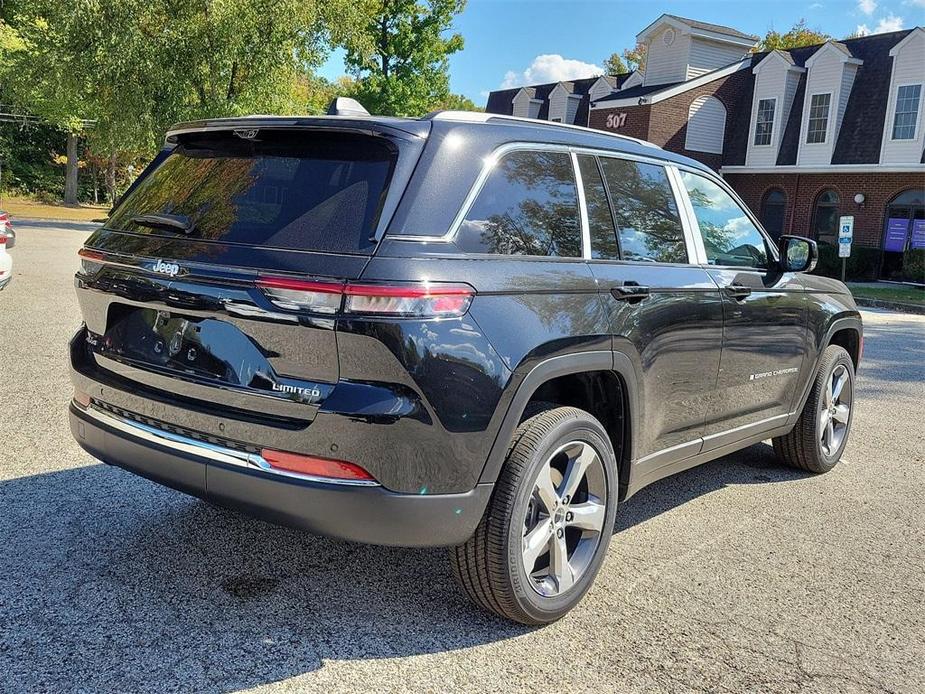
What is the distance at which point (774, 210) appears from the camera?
94.0 ft

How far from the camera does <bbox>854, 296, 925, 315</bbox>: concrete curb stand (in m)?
17.8

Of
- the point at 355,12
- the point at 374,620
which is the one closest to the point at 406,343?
the point at 374,620

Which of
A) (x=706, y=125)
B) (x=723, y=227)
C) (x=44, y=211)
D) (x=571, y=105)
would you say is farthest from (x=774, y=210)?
(x=44, y=211)

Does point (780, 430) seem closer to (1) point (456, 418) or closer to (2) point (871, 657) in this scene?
(2) point (871, 657)

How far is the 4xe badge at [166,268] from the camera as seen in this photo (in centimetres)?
296

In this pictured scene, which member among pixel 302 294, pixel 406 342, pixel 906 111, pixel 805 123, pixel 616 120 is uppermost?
pixel 906 111

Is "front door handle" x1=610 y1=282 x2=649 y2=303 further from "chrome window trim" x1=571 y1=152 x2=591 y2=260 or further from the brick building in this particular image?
the brick building

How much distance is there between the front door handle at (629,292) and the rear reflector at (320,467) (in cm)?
134

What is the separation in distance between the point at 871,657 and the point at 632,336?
1.50 metres

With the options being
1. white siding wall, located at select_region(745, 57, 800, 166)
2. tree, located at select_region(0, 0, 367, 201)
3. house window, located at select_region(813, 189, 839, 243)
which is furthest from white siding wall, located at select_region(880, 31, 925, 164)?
tree, located at select_region(0, 0, 367, 201)

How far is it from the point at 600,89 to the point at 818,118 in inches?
387

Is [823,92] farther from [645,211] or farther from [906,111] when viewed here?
[645,211]

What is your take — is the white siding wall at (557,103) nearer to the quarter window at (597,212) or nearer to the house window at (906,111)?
the house window at (906,111)

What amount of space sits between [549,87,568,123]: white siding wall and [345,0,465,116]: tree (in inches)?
197
